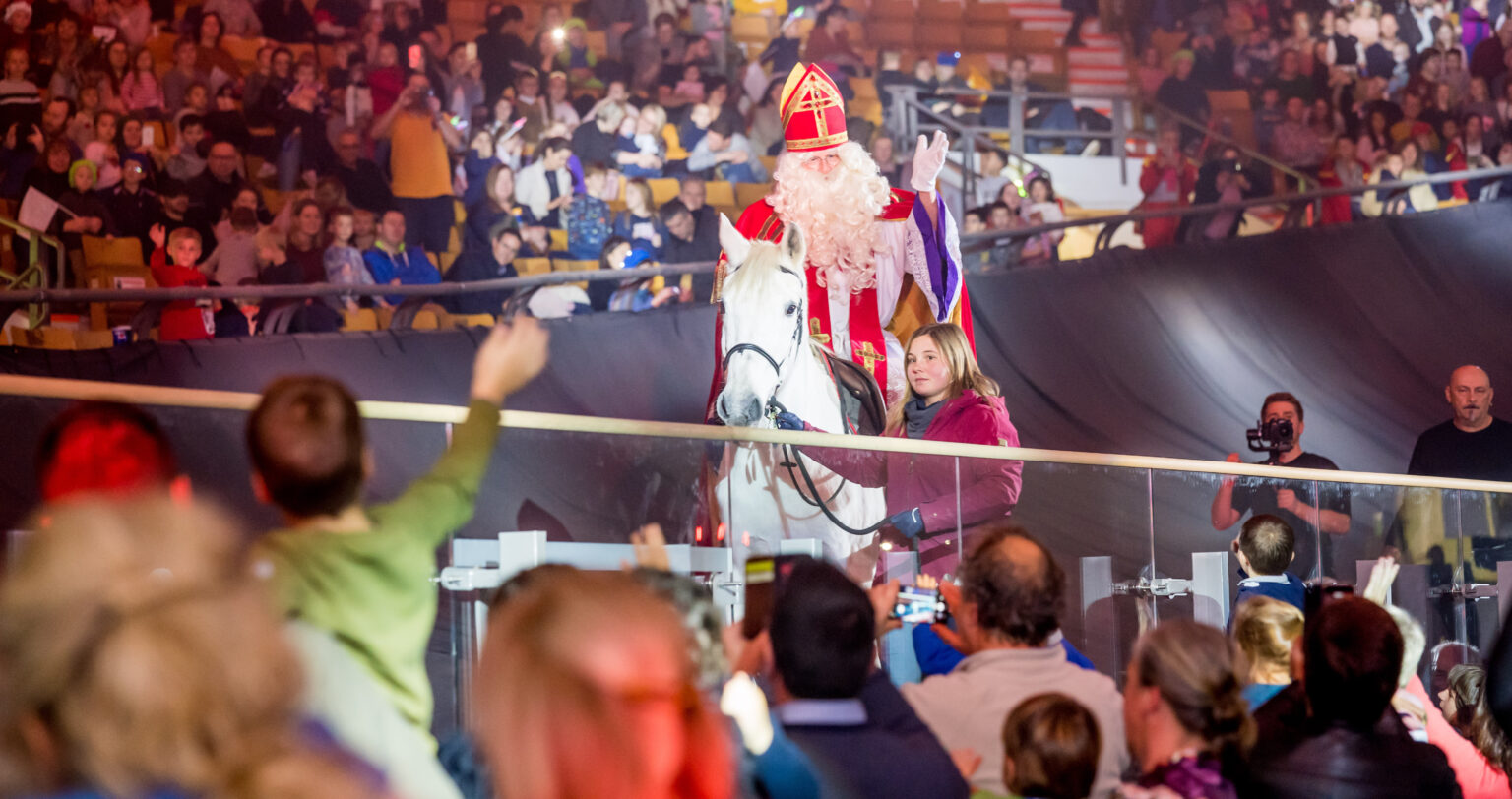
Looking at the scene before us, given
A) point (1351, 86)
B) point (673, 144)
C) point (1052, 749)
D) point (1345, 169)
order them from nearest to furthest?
point (1052, 749), point (673, 144), point (1345, 169), point (1351, 86)

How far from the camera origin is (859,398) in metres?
5.59

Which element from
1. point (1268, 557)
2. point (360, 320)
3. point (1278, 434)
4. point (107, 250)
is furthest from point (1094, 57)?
point (1268, 557)

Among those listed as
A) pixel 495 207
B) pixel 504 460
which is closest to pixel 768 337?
pixel 504 460

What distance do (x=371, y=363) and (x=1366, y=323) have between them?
7657mm

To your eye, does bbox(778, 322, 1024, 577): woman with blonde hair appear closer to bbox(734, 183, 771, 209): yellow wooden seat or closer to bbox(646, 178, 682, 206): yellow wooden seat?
bbox(646, 178, 682, 206): yellow wooden seat

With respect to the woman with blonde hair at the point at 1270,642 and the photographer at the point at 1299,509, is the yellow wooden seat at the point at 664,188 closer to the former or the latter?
the photographer at the point at 1299,509

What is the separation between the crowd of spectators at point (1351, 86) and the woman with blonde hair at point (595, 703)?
11931mm

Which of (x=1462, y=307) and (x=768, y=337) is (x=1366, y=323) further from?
(x=768, y=337)

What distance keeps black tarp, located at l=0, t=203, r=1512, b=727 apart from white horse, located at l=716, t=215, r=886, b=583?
3607 millimetres

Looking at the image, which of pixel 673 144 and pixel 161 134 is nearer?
pixel 161 134

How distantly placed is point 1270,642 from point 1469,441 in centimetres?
437

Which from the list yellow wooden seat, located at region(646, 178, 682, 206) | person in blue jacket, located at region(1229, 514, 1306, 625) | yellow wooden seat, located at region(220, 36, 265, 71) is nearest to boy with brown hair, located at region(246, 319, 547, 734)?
person in blue jacket, located at region(1229, 514, 1306, 625)

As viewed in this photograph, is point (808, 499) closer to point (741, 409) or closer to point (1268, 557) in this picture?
point (741, 409)

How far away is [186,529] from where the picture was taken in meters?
1.40
